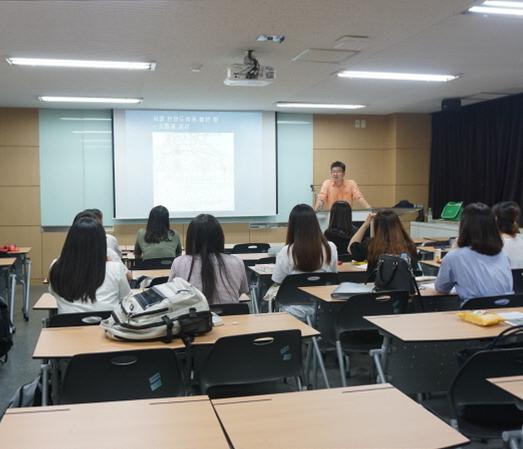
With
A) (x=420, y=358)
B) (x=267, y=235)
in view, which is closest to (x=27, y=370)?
(x=420, y=358)

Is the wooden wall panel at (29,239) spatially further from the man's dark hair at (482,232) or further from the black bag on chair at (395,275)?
the man's dark hair at (482,232)

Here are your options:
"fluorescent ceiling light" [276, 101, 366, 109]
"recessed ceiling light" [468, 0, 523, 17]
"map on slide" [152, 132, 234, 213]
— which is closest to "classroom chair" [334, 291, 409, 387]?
"recessed ceiling light" [468, 0, 523, 17]

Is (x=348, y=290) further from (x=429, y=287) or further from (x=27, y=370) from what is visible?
(x=27, y=370)

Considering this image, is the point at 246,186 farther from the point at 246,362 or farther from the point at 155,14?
the point at 246,362

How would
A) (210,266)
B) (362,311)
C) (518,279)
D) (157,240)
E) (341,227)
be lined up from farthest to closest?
(341,227) < (157,240) < (518,279) < (362,311) < (210,266)

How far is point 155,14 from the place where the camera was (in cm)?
407

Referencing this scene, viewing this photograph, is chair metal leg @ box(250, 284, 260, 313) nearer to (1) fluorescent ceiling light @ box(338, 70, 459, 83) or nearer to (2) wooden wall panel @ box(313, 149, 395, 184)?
(1) fluorescent ceiling light @ box(338, 70, 459, 83)

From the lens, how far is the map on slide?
8844 mm

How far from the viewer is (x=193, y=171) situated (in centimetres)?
894

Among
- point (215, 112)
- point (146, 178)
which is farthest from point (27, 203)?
point (215, 112)

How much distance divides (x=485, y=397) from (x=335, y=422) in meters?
1.05

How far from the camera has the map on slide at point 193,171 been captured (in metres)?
8.84

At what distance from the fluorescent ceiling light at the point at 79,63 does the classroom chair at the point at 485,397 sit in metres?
4.46

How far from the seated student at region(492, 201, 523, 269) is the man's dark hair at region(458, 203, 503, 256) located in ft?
3.74
